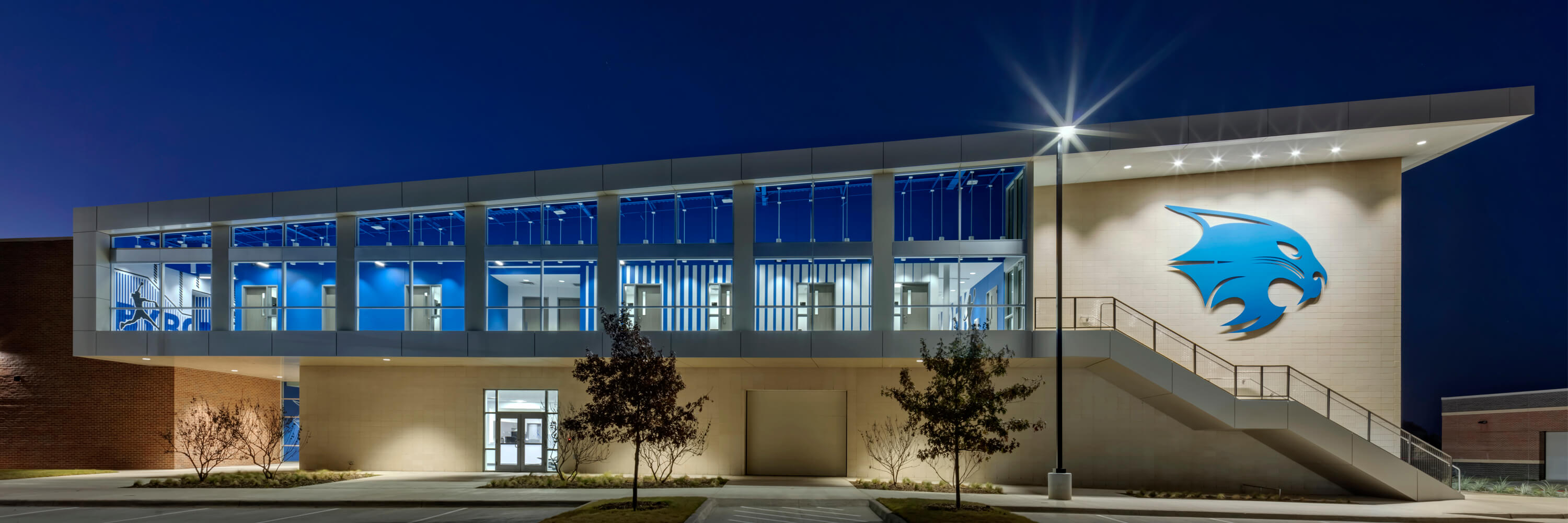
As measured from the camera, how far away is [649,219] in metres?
23.8

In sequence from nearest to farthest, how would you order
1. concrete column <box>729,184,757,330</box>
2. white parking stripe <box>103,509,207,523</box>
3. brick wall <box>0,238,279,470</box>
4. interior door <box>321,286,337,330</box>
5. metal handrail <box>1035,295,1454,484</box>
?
1. white parking stripe <box>103,509,207,523</box>
2. metal handrail <box>1035,295,1454,484</box>
3. concrete column <box>729,184,757,330</box>
4. interior door <box>321,286,337,330</box>
5. brick wall <box>0,238,279,470</box>

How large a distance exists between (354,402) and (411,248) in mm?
5732

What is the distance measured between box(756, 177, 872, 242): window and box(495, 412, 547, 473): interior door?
9518 millimetres

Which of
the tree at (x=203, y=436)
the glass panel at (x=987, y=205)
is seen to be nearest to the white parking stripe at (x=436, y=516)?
the tree at (x=203, y=436)

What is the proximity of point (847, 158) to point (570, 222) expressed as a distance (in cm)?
866

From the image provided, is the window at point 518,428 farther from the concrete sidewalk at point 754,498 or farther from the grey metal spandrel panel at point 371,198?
the grey metal spandrel panel at point 371,198

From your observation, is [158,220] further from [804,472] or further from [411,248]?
[804,472]

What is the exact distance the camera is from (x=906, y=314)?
22359 mm

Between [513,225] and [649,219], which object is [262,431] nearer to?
[513,225]

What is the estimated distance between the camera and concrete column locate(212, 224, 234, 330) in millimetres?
24500

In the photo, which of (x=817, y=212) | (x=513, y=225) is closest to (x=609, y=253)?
(x=513, y=225)

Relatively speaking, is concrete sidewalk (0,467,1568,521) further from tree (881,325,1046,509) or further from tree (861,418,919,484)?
tree (881,325,1046,509)

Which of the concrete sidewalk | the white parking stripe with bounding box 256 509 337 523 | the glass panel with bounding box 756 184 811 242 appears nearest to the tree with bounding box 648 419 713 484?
the concrete sidewalk

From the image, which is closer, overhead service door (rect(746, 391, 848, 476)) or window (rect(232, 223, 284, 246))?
overhead service door (rect(746, 391, 848, 476))
